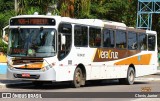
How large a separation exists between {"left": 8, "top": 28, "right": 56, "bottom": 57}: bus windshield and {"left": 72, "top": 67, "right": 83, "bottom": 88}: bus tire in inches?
75.5

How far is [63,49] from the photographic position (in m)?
21.9

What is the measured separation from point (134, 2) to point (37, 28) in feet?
116

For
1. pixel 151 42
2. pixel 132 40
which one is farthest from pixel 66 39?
pixel 151 42

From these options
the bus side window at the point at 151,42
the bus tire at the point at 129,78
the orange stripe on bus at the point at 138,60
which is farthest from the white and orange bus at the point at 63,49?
the bus side window at the point at 151,42

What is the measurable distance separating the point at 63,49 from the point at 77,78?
176cm

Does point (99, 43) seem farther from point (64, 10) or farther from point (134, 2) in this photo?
point (134, 2)

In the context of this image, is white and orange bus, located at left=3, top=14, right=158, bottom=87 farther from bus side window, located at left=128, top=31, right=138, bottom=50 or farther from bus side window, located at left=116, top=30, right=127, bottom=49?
bus side window, located at left=128, top=31, right=138, bottom=50

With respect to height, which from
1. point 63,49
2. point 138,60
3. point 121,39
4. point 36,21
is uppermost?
point 36,21

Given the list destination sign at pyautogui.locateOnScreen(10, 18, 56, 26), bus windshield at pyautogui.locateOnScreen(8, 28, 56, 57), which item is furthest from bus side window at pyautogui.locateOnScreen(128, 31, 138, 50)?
bus windshield at pyautogui.locateOnScreen(8, 28, 56, 57)

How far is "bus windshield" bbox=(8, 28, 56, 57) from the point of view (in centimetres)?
2139

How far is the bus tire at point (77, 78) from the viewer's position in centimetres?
2275

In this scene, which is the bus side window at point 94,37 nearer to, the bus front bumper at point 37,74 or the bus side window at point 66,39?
the bus side window at point 66,39

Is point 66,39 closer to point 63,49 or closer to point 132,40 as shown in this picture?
point 63,49

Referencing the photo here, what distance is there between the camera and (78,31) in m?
23.1
